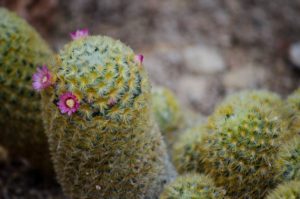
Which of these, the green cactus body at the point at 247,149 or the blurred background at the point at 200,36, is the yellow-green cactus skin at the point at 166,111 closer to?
the green cactus body at the point at 247,149

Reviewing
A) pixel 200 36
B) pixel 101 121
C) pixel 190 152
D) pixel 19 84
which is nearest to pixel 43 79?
pixel 101 121

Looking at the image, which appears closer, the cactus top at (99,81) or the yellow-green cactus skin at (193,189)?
the cactus top at (99,81)

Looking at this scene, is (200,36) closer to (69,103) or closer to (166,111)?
(166,111)

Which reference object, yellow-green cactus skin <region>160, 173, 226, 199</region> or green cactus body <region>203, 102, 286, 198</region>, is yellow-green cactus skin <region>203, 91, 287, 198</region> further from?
yellow-green cactus skin <region>160, 173, 226, 199</region>

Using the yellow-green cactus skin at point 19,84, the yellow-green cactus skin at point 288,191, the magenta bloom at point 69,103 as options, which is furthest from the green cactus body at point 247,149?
the yellow-green cactus skin at point 19,84

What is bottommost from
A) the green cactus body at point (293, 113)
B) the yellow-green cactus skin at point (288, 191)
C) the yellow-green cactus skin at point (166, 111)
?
the yellow-green cactus skin at point (288, 191)

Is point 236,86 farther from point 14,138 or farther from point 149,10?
point 14,138

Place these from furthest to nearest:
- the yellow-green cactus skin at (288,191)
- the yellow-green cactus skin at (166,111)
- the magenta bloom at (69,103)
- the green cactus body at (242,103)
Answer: the yellow-green cactus skin at (166,111)
the green cactus body at (242,103)
the magenta bloom at (69,103)
the yellow-green cactus skin at (288,191)
